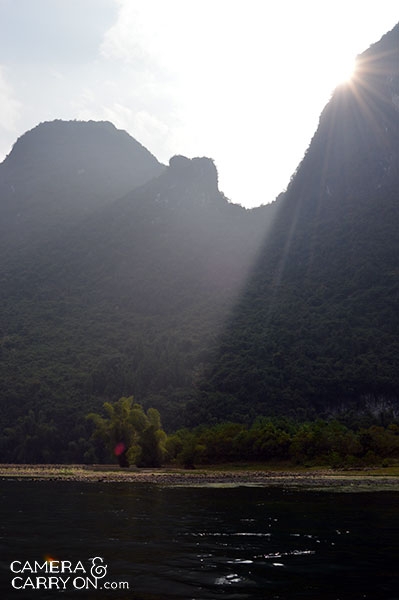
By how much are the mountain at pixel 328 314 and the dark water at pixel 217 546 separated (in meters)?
83.6

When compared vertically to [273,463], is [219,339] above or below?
above

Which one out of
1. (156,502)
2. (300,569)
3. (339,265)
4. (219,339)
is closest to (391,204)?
(339,265)

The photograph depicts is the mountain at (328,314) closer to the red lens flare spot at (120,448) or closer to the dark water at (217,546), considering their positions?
the red lens flare spot at (120,448)

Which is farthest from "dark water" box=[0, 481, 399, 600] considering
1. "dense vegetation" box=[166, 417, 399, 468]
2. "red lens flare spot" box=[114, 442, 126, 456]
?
"red lens flare spot" box=[114, 442, 126, 456]

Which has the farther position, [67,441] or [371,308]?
[371,308]

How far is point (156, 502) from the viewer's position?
1355 inches

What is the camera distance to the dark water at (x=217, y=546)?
43.5 ft

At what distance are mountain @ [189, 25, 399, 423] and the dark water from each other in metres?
83.6

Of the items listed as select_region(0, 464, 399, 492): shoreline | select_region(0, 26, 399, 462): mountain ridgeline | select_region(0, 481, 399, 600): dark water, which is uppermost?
select_region(0, 26, 399, 462): mountain ridgeline

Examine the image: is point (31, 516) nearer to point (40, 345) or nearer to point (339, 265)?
point (40, 345)

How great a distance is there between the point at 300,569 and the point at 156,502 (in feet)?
67.0

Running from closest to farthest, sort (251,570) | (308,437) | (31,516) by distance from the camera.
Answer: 1. (251,570)
2. (31,516)
3. (308,437)

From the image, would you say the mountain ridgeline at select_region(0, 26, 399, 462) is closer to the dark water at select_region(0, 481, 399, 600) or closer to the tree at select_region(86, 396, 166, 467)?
the tree at select_region(86, 396, 166, 467)

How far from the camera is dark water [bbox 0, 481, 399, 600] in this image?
43.5 ft
